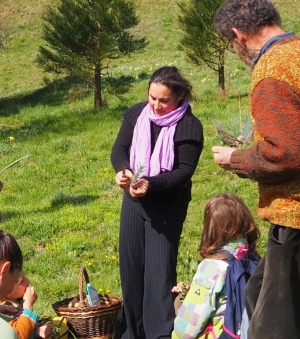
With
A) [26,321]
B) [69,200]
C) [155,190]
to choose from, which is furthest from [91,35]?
[26,321]

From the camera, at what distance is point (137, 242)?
174 inches

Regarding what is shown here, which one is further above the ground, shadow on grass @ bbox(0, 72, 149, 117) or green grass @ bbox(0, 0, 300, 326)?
green grass @ bbox(0, 0, 300, 326)

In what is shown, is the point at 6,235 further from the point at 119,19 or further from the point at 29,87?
the point at 29,87

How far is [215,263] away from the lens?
147 inches

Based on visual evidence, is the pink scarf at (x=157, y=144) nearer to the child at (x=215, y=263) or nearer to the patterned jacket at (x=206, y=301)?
the child at (x=215, y=263)

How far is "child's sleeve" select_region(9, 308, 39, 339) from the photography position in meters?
3.57

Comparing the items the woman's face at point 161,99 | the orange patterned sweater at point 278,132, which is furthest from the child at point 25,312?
the orange patterned sweater at point 278,132

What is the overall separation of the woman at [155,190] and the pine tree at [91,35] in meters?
11.3

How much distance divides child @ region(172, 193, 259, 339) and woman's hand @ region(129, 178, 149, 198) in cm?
43

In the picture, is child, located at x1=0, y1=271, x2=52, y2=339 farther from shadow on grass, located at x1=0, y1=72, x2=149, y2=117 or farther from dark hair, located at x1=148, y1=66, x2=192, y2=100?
shadow on grass, located at x1=0, y1=72, x2=149, y2=117

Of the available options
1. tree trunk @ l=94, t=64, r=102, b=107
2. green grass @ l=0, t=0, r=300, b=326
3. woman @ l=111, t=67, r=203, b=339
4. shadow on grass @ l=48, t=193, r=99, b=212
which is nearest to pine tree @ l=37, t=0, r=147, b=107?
tree trunk @ l=94, t=64, r=102, b=107

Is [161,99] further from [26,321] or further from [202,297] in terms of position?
[26,321]

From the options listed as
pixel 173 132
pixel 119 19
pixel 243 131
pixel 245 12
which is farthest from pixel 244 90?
pixel 245 12

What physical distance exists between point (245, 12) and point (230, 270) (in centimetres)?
143
